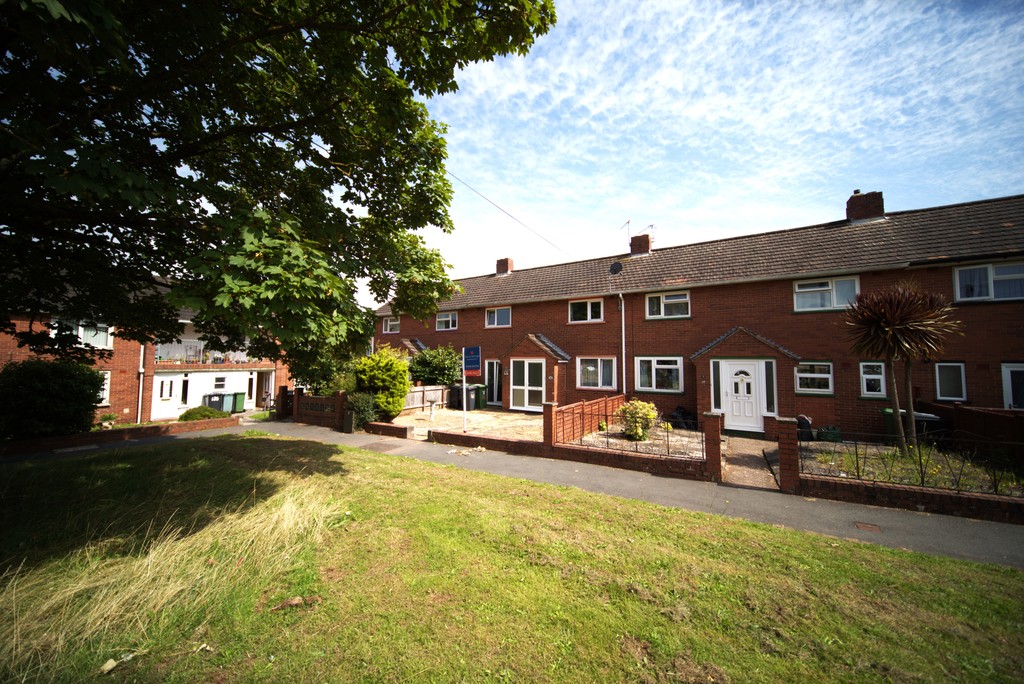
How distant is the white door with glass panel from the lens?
18672mm

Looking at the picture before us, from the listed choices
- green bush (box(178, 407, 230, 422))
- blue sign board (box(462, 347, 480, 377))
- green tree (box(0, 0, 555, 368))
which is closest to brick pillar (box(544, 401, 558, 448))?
blue sign board (box(462, 347, 480, 377))

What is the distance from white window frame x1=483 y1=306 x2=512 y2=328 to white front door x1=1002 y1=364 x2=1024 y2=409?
57.9 ft

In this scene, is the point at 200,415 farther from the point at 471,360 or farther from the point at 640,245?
the point at 640,245

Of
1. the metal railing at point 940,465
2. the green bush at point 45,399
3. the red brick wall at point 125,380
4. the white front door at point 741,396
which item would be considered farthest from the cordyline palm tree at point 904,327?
the red brick wall at point 125,380

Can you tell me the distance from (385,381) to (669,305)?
39.7ft

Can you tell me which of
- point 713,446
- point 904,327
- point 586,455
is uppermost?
point 904,327

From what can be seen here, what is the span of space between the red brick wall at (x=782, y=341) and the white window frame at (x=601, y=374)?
0.64 feet

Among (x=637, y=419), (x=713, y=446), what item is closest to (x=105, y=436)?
(x=637, y=419)

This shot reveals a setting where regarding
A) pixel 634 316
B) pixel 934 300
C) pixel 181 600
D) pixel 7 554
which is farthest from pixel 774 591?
pixel 634 316

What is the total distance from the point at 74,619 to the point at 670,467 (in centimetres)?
907

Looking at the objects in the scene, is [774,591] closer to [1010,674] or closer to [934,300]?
[1010,674]

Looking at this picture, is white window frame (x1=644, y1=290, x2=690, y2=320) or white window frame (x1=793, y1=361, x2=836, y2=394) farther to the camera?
white window frame (x1=644, y1=290, x2=690, y2=320)

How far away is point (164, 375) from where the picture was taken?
20.9 meters

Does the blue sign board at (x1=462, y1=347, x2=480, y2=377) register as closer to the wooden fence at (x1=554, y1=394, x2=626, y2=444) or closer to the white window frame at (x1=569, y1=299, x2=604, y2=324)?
the wooden fence at (x1=554, y1=394, x2=626, y2=444)
